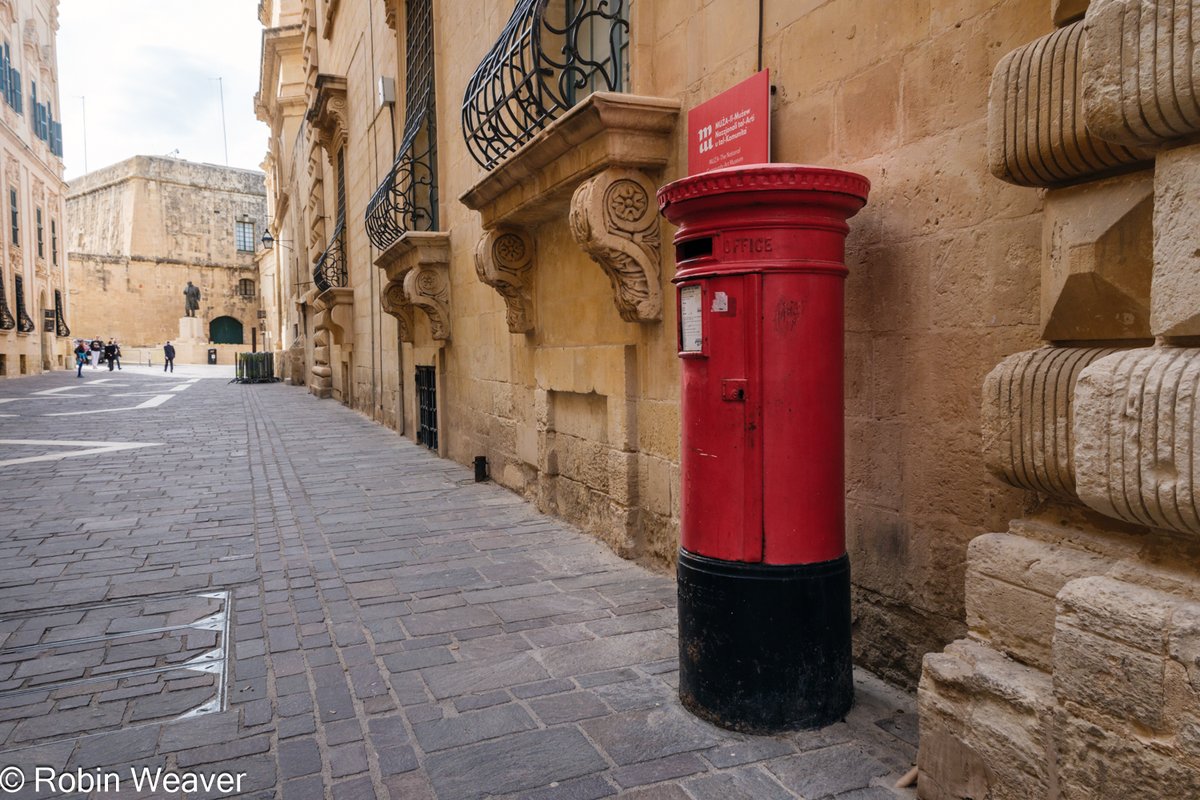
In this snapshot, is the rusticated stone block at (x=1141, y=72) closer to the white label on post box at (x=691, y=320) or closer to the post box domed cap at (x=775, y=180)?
the post box domed cap at (x=775, y=180)

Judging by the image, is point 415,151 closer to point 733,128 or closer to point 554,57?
point 554,57

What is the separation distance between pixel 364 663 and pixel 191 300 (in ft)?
203

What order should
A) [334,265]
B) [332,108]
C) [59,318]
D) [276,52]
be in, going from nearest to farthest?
[332,108], [334,265], [276,52], [59,318]

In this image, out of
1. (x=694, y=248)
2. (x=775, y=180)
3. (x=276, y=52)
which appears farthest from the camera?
(x=276, y=52)

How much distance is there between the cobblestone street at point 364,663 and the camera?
8.23 ft

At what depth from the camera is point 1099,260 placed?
191cm

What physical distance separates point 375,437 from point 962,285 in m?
10.5

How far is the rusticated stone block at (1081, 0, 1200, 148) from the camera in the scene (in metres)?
1.49

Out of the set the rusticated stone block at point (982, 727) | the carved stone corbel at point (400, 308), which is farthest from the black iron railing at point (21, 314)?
the rusticated stone block at point (982, 727)

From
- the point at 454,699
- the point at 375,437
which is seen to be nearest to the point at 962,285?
the point at 454,699

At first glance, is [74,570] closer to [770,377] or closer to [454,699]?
[454,699]

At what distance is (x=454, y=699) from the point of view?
9.88ft

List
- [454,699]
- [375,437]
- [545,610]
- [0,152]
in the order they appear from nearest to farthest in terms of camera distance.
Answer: [454,699], [545,610], [375,437], [0,152]

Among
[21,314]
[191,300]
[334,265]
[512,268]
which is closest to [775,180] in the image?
[512,268]
